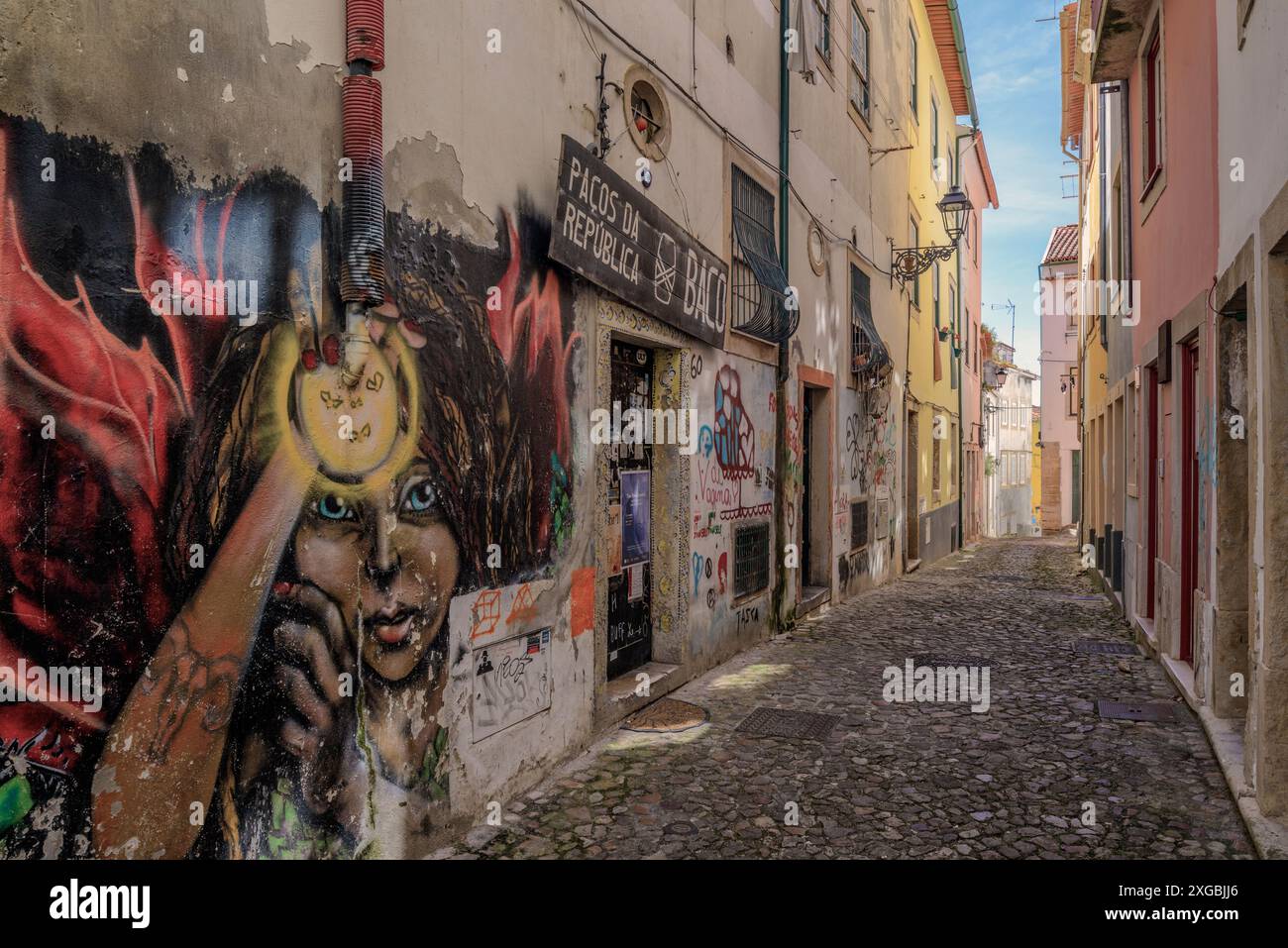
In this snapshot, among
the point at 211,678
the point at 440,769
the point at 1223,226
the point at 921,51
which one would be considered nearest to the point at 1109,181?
the point at 921,51

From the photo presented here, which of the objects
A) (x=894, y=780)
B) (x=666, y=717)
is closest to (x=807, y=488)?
(x=666, y=717)

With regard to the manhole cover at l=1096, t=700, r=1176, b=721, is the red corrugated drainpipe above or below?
above

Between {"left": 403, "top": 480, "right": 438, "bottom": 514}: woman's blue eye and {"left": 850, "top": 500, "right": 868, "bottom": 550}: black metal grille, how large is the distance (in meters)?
8.73

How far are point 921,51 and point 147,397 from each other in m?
17.1

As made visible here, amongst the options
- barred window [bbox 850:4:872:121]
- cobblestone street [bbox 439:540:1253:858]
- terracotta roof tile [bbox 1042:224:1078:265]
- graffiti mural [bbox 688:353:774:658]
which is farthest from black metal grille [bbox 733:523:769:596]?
terracotta roof tile [bbox 1042:224:1078:265]

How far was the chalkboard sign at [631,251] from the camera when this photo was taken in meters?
4.79

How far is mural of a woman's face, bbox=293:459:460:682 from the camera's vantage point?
3.27 metres

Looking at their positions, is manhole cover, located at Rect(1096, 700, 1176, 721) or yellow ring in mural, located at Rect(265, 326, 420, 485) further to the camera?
manhole cover, located at Rect(1096, 700, 1176, 721)

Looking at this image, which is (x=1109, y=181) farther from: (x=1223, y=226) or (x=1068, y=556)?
(x=1068, y=556)

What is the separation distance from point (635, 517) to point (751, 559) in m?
2.10

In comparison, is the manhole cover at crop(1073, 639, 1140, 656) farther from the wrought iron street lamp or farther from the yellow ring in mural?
the yellow ring in mural

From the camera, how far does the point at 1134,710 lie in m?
6.04

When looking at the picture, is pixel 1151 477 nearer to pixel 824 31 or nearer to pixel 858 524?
pixel 858 524

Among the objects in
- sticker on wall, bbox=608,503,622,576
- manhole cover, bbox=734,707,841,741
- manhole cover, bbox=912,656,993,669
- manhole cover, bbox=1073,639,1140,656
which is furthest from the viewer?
manhole cover, bbox=1073,639,1140,656
